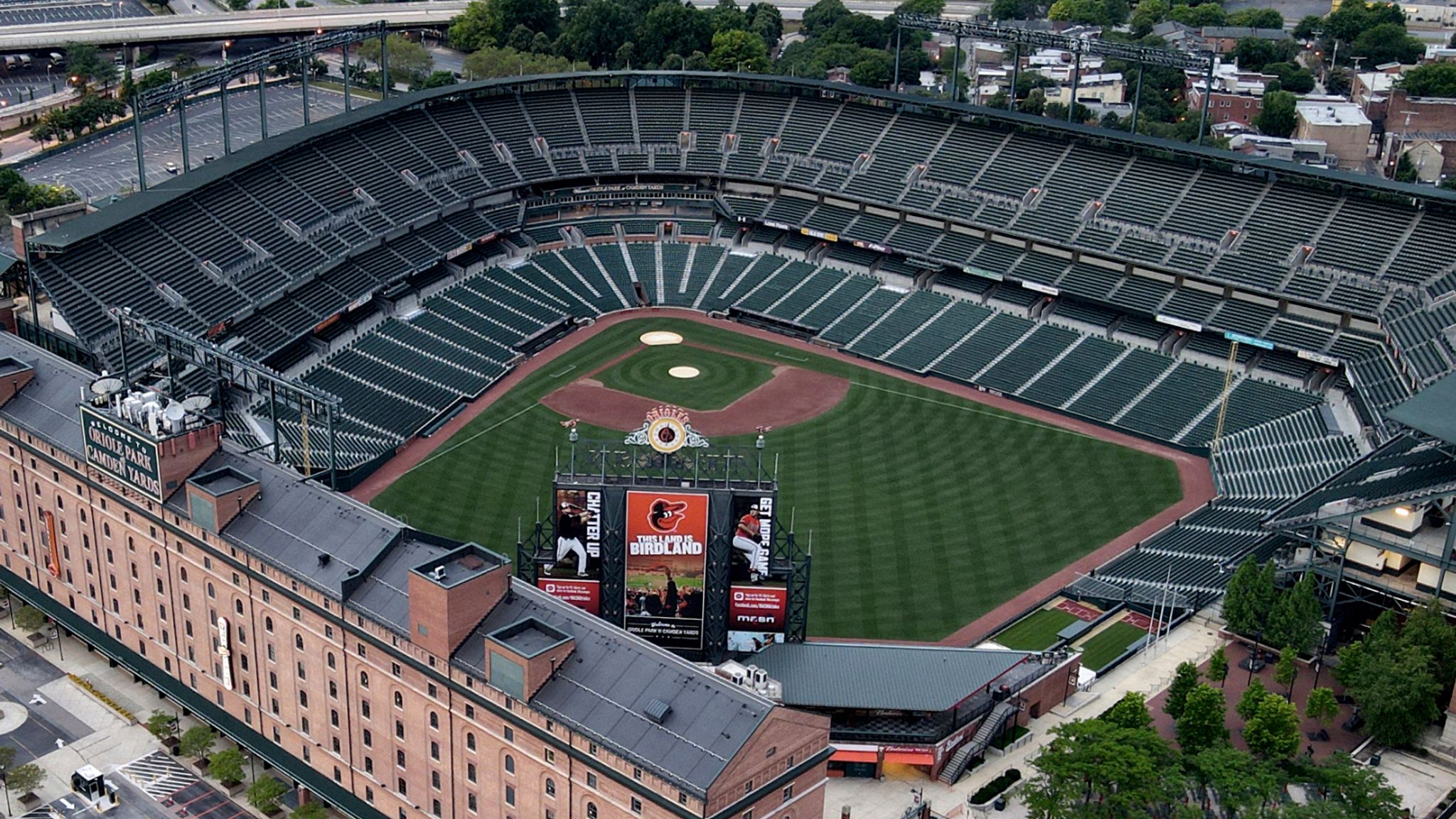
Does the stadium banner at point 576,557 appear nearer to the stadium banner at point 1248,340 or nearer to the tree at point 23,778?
the tree at point 23,778

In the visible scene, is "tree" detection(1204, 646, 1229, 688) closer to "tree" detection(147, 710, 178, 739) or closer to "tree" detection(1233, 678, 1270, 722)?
"tree" detection(1233, 678, 1270, 722)

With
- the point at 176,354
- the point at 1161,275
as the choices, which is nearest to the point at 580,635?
the point at 176,354

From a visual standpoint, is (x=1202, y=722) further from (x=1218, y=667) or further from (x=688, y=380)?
(x=688, y=380)

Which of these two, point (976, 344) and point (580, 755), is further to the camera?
point (976, 344)

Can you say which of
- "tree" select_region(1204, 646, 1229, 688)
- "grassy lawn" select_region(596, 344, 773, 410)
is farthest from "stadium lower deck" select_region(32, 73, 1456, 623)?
"tree" select_region(1204, 646, 1229, 688)

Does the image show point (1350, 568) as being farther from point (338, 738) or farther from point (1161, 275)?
point (338, 738)

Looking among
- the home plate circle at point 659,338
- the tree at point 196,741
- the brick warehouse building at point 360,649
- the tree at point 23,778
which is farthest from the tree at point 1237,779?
the home plate circle at point 659,338

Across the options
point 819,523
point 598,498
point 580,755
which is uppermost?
point 598,498
